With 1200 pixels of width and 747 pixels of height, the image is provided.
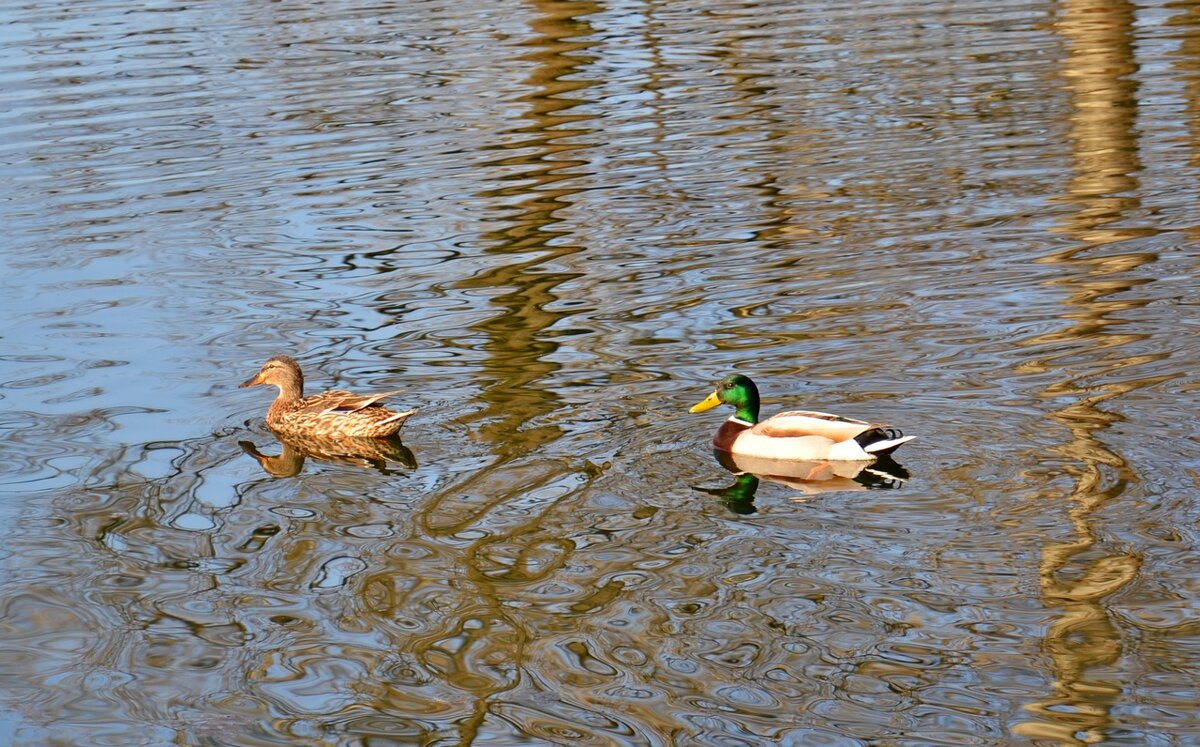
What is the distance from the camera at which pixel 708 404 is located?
905cm

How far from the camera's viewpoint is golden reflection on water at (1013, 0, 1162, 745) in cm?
598

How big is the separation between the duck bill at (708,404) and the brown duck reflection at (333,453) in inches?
62.5

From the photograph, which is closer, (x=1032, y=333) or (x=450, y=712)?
(x=450, y=712)

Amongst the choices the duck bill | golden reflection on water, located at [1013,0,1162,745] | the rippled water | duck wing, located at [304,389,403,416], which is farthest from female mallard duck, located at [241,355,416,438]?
golden reflection on water, located at [1013,0,1162,745]

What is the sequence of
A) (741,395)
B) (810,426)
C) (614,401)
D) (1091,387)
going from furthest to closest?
1. (614,401)
2. (1091,387)
3. (741,395)
4. (810,426)

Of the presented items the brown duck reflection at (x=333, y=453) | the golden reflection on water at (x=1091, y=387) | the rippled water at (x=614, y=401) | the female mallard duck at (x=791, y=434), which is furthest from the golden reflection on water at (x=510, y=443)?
the golden reflection on water at (x=1091, y=387)

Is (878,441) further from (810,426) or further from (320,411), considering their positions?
(320,411)

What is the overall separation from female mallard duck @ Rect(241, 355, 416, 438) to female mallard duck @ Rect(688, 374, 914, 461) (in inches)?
69.0

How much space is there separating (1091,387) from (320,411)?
4.34m

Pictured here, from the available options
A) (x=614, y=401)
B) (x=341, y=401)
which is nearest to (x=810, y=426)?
(x=614, y=401)

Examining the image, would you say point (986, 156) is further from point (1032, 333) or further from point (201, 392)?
point (201, 392)

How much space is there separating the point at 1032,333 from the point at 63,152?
11.0 m

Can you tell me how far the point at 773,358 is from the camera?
32.7 feet

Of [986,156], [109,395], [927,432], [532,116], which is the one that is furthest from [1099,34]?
[109,395]
